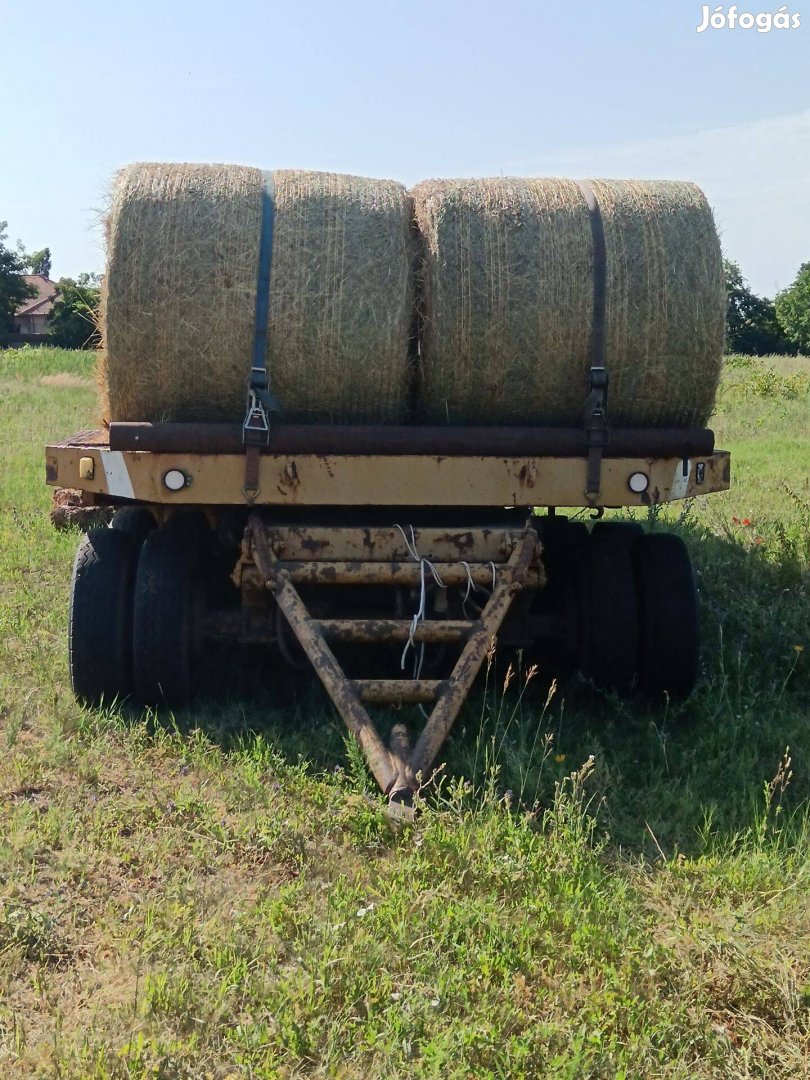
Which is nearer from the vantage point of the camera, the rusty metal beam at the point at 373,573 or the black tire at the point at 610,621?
the rusty metal beam at the point at 373,573

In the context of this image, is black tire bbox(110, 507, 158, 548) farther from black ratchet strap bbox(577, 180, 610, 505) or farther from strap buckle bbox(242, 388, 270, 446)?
black ratchet strap bbox(577, 180, 610, 505)

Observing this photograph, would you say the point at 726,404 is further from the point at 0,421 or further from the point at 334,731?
the point at 334,731

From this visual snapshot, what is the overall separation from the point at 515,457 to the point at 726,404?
1678 cm

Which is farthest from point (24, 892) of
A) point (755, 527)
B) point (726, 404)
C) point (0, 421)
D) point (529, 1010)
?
point (726, 404)

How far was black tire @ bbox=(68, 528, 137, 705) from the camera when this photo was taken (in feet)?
16.5

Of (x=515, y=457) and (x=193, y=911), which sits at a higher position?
(x=515, y=457)

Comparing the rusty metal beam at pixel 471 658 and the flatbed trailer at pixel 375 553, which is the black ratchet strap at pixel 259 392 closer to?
the flatbed trailer at pixel 375 553

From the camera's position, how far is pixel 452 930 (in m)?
3.26

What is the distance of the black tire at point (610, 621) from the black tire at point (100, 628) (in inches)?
82.1

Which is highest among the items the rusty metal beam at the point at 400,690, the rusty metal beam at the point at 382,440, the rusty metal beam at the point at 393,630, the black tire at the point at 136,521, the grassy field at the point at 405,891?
the rusty metal beam at the point at 382,440

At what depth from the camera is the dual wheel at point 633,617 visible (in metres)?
5.23

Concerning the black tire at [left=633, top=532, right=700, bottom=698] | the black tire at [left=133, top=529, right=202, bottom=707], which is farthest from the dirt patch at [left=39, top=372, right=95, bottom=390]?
the black tire at [left=633, top=532, right=700, bottom=698]

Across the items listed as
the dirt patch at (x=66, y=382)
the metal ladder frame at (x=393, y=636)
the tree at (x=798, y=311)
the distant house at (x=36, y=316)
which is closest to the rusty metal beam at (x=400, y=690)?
the metal ladder frame at (x=393, y=636)

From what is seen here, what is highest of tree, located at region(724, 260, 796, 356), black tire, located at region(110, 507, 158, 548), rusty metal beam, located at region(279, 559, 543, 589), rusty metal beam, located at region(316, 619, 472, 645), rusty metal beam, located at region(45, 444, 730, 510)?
tree, located at region(724, 260, 796, 356)
